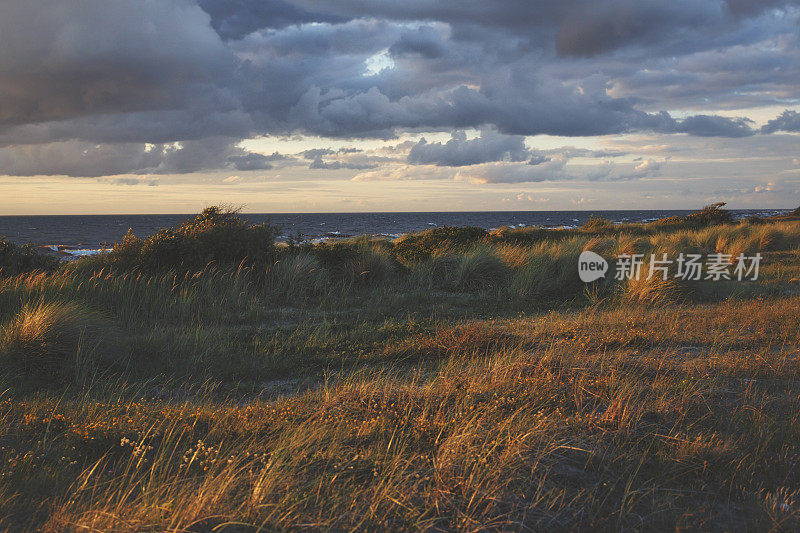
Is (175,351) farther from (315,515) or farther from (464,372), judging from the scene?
(315,515)

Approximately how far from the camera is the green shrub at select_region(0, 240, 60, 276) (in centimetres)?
1141

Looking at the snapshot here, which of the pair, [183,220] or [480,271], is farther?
[183,220]

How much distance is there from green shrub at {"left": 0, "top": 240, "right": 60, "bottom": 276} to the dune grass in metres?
2.28

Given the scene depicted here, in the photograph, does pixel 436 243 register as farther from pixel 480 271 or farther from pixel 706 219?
pixel 706 219

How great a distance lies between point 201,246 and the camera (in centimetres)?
1175

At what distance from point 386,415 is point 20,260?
439 inches

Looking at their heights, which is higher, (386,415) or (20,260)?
(20,260)

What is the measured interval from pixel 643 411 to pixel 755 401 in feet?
3.88

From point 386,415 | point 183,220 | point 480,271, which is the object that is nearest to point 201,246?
point 480,271

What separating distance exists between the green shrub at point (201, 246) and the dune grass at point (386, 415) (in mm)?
1273

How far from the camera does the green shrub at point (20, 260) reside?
37.4ft

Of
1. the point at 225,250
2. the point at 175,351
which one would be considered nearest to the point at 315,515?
the point at 175,351

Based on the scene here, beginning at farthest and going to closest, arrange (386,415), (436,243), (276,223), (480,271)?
(276,223), (436,243), (480,271), (386,415)

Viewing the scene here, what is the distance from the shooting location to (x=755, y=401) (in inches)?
184
